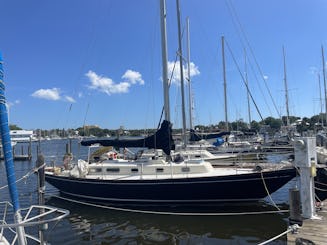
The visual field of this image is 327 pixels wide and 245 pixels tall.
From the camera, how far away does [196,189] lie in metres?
13.7

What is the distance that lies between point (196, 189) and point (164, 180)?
4.79 feet

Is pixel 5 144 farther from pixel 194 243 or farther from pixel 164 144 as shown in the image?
pixel 164 144

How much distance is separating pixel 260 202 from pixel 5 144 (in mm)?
12351

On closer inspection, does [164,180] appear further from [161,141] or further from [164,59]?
[164,59]

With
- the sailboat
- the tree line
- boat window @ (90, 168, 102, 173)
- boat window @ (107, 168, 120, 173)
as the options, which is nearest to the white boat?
the tree line

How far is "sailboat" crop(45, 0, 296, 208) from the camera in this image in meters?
13.5

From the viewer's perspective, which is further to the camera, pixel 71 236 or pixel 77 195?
pixel 77 195

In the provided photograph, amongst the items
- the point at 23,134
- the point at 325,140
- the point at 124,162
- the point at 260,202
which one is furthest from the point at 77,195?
the point at 23,134

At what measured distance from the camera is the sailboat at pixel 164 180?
1353 cm

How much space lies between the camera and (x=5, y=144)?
5094 millimetres

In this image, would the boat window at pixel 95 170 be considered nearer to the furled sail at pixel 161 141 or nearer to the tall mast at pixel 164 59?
the furled sail at pixel 161 141

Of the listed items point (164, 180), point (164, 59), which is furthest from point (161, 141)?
point (164, 59)

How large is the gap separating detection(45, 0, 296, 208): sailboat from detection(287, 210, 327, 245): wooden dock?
15.1ft

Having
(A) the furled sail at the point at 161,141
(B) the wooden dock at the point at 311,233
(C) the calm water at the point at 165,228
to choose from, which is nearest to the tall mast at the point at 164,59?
(A) the furled sail at the point at 161,141
